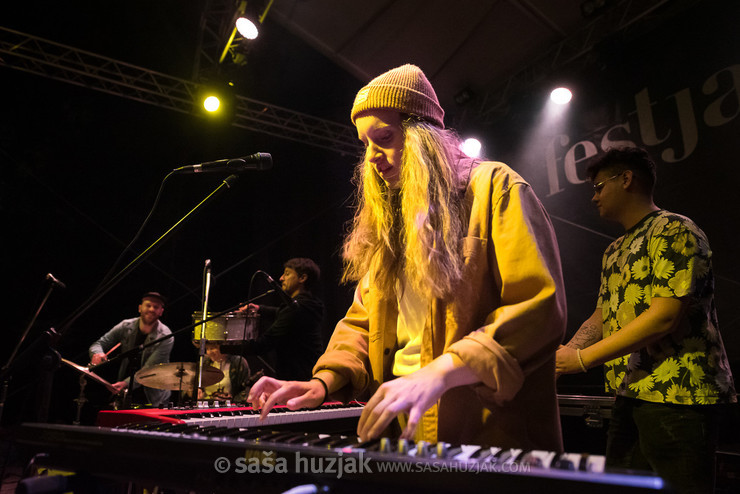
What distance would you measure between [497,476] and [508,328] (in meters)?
0.53

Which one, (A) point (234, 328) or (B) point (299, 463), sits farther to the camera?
(A) point (234, 328)

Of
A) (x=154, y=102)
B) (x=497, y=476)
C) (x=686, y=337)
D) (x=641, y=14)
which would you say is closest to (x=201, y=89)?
(x=154, y=102)

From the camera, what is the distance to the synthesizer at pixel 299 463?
2.24 ft

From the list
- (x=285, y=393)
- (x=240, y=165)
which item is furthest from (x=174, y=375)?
(x=285, y=393)

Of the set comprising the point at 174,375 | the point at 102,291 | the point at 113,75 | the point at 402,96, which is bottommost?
the point at 174,375

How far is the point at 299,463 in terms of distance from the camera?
0.86 meters

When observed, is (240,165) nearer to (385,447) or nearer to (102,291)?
(102,291)

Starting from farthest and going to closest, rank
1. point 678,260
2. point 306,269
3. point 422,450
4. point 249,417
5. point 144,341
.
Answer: point 144,341 → point 306,269 → point 249,417 → point 678,260 → point 422,450

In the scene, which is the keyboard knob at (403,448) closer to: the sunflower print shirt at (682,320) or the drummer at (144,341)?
the sunflower print shirt at (682,320)

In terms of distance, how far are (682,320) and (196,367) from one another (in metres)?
4.42

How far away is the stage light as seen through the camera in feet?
22.6

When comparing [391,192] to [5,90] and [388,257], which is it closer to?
[388,257]

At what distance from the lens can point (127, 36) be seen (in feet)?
23.5

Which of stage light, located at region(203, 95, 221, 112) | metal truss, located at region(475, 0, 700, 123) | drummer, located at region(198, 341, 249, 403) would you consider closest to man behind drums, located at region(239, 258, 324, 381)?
drummer, located at region(198, 341, 249, 403)
